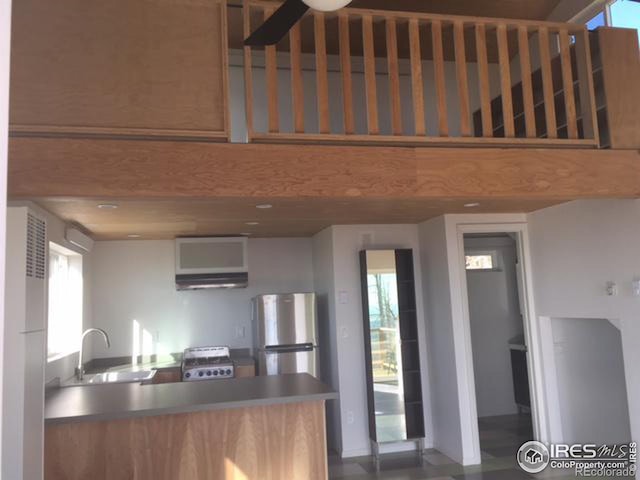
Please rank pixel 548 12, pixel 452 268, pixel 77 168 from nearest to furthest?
pixel 77 168
pixel 452 268
pixel 548 12

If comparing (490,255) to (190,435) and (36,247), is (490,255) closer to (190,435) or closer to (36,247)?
(190,435)

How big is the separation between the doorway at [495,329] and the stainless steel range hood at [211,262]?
2.79 m

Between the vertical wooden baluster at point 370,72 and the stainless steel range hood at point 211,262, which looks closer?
the vertical wooden baluster at point 370,72

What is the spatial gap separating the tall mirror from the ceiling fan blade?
288cm

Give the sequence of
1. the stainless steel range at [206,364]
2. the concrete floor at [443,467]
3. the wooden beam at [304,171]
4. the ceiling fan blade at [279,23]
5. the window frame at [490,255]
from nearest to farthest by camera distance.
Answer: the ceiling fan blade at [279,23]
the wooden beam at [304,171]
the concrete floor at [443,467]
the stainless steel range at [206,364]
the window frame at [490,255]

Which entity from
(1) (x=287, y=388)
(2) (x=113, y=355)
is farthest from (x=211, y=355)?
(1) (x=287, y=388)

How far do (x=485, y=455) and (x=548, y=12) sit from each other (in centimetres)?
447

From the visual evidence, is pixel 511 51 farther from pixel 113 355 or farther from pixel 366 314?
pixel 113 355

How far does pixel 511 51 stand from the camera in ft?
19.2

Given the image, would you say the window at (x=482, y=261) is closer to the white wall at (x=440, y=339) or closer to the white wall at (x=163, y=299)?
the white wall at (x=440, y=339)

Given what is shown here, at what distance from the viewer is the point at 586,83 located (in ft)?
12.3

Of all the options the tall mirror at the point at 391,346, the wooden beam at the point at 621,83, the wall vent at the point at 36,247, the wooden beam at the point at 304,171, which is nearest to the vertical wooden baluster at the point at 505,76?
the wooden beam at the point at 304,171

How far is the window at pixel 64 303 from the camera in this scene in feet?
14.9

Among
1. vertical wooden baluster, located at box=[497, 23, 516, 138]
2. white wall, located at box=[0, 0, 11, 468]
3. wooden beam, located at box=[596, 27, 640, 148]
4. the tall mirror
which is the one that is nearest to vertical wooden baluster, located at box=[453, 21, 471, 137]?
vertical wooden baluster, located at box=[497, 23, 516, 138]
